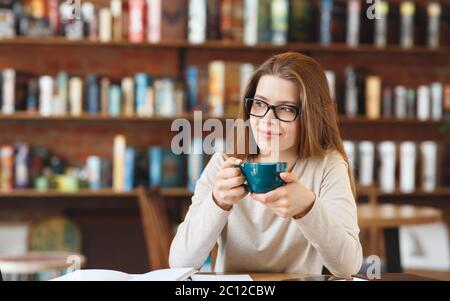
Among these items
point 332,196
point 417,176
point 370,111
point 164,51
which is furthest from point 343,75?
point 332,196

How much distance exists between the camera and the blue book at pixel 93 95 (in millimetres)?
3701

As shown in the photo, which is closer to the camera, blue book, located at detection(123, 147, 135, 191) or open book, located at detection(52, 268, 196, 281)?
open book, located at detection(52, 268, 196, 281)

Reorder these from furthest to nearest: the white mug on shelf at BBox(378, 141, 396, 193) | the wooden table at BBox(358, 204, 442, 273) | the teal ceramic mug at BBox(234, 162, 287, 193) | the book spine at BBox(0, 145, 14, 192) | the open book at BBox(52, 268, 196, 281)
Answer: the white mug on shelf at BBox(378, 141, 396, 193) → the book spine at BBox(0, 145, 14, 192) → the wooden table at BBox(358, 204, 442, 273) → the teal ceramic mug at BBox(234, 162, 287, 193) → the open book at BBox(52, 268, 196, 281)

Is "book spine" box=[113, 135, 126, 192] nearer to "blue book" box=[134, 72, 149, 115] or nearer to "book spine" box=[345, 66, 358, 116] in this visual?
"blue book" box=[134, 72, 149, 115]

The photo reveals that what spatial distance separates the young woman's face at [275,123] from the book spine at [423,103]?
8.74ft

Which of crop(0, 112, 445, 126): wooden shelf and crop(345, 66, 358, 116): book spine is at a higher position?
crop(345, 66, 358, 116): book spine

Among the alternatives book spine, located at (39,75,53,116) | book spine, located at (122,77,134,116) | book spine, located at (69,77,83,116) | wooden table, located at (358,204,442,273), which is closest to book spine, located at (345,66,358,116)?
wooden table, located at (358,204,442,273)

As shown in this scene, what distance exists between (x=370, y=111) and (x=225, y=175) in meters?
2.80

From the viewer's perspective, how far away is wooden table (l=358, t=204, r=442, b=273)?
9.20 feet

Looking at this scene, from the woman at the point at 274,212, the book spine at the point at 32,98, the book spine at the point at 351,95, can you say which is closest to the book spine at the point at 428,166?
the book spine at the point at 351,95

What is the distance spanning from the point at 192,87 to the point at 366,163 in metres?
0.99

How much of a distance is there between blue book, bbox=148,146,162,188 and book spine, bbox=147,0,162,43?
566mm

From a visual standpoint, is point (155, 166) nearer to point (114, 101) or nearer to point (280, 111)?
point (114, 101)
